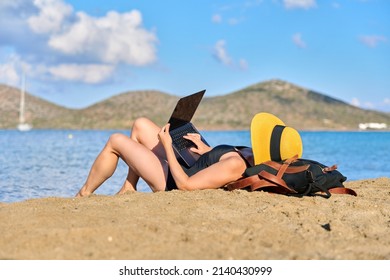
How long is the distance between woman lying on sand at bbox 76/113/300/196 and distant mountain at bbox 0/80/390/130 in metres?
93.4

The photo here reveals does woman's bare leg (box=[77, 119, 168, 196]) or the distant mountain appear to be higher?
the distant mountain

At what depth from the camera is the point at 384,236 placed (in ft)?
13.0

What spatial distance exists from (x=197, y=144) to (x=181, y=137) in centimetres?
18

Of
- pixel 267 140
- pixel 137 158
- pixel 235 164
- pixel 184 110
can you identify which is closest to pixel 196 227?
pixel 235 164

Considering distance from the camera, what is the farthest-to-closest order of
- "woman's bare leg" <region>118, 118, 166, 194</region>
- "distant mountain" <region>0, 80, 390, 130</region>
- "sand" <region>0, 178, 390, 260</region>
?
1. "distant mountain" <region>0, 80, 390, 130</region>
2. "woman's bare leg" <region>118, 118, 166, 194</region>
3. "sand" <region>0, 178, 390, 260</region>

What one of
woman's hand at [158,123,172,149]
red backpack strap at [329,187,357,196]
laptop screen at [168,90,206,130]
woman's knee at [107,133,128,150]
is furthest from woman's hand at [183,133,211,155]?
red backpack strap at [329,187,357,196]

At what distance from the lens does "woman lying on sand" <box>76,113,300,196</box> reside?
5098mm

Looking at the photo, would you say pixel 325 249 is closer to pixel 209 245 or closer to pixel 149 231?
pixel 209 245

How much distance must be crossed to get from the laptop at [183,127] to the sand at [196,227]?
42cm

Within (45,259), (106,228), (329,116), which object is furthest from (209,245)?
(329,116)

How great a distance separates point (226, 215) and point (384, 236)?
1.18m

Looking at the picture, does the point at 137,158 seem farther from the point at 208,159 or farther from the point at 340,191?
the point at 340,191

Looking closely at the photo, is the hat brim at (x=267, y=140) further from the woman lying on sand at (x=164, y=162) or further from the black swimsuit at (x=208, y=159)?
the black swimsuit at (x=208, y=159)

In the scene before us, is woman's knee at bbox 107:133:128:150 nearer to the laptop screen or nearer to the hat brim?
the laptop screen
